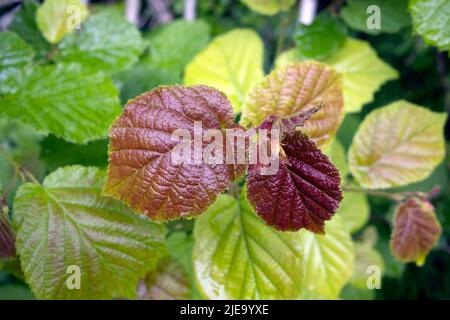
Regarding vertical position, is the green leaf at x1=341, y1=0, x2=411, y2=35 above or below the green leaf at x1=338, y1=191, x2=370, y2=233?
above

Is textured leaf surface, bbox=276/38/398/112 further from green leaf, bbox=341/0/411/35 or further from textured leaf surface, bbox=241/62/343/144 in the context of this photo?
textured leaf surface, bbox=241/62/343/144

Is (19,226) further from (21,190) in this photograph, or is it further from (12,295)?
(12,295)

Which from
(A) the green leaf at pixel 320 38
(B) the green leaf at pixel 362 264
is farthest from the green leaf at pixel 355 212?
(A) the green leaf at pixel 320 38

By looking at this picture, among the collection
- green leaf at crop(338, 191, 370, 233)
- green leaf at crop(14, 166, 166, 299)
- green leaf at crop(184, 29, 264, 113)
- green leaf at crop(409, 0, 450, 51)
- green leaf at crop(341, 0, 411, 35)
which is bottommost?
green leaf at crop(338, 191, 370, 233)

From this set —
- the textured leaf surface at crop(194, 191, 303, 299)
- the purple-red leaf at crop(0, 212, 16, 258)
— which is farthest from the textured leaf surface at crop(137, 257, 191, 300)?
the purple-red leaf at crop(0, 212, 16, 258)

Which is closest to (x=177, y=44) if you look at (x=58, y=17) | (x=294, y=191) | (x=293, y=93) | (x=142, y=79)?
(x=142, y=79)

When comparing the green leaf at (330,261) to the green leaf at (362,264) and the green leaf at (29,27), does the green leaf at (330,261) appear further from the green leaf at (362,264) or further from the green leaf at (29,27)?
the green leaf at (29,27)
